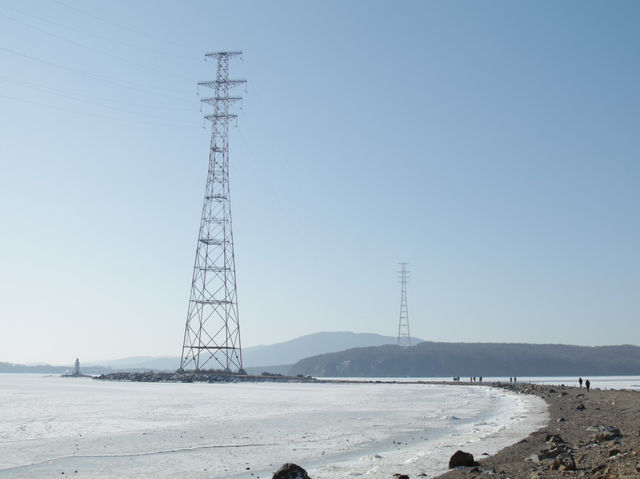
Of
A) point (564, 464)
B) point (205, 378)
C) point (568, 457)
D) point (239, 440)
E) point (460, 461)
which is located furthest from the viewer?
point (205, 378)

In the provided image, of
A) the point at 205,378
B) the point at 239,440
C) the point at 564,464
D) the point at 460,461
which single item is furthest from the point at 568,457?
the point at 205,378

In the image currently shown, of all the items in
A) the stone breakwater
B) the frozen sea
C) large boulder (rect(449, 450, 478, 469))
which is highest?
large boulder (rect(449, 450, 478, 469))

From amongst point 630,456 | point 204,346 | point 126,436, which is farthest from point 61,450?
point 204,346

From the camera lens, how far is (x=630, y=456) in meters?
11.7

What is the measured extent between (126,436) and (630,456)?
14201 mm

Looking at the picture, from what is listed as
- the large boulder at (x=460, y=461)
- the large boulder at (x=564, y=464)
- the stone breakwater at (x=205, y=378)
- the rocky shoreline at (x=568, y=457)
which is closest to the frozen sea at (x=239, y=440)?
the large boulder at (x=460, y=461)

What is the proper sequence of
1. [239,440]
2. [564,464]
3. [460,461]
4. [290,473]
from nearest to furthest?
[290,473], [564,464], [460,461], [239,440]

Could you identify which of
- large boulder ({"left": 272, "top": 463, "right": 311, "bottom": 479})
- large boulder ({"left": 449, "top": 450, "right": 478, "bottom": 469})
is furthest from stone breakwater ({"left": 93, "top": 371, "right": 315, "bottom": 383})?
large boulder ({"left": 272, "top": 463, "right": 311, "bottom": 479})

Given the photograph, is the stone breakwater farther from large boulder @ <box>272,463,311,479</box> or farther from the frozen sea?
large boulder @ <box>272,463,311,479</box>

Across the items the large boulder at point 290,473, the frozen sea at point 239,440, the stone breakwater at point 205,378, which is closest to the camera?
the large boulder at point 290,473

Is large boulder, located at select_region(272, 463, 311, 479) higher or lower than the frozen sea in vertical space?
higher

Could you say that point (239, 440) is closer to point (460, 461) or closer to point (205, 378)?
point (460, 461)

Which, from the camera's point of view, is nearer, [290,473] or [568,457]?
[290,473]

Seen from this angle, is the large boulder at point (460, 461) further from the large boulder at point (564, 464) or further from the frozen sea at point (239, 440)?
Result: the large boulder at point (564, 464)
